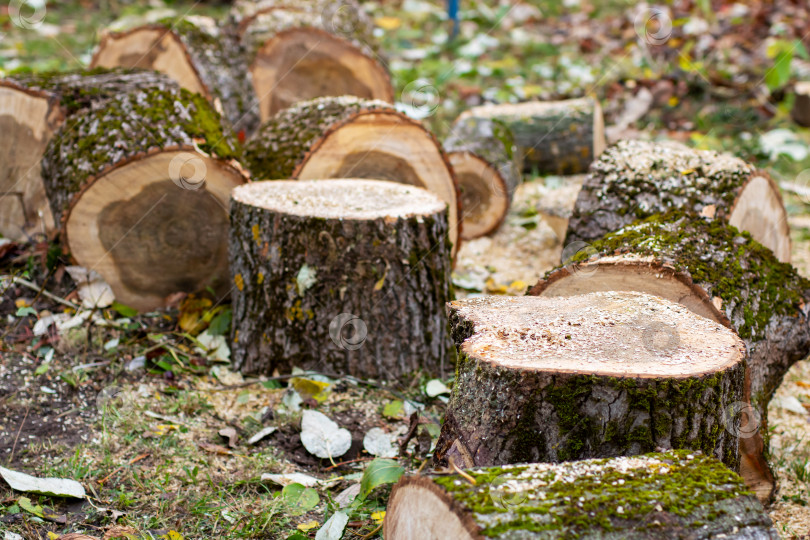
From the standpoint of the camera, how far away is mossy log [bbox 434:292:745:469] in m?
1.61

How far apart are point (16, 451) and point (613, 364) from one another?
5.72 feet

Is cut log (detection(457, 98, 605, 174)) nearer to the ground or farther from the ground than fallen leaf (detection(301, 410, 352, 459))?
farther from the ground

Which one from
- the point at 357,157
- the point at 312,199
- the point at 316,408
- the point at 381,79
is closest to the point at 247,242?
the point at 312,199

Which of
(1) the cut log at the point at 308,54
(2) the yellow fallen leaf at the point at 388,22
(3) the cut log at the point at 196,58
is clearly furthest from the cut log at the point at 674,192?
(2) the yellow fallen leaf at the point at 388,22

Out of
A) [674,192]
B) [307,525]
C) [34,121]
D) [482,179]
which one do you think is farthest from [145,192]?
[674,192]

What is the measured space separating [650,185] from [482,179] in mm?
1341

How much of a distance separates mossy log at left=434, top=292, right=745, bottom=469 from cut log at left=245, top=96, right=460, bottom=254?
1446 mm

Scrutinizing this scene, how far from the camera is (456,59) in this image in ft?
22.7

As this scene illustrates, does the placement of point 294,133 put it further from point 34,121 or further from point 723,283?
point 723,283

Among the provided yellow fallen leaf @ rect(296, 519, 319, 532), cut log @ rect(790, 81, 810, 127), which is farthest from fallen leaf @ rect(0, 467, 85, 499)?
cut log @ rect(790, 81, 810, 127)

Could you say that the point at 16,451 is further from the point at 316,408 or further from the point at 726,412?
the point at 726,412

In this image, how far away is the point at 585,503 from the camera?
138cm

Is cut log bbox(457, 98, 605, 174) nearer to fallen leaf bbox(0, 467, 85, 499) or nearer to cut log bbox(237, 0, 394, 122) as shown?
cut log bbox(237, 0, 394, 122)

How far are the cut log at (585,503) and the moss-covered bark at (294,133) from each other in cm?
199
